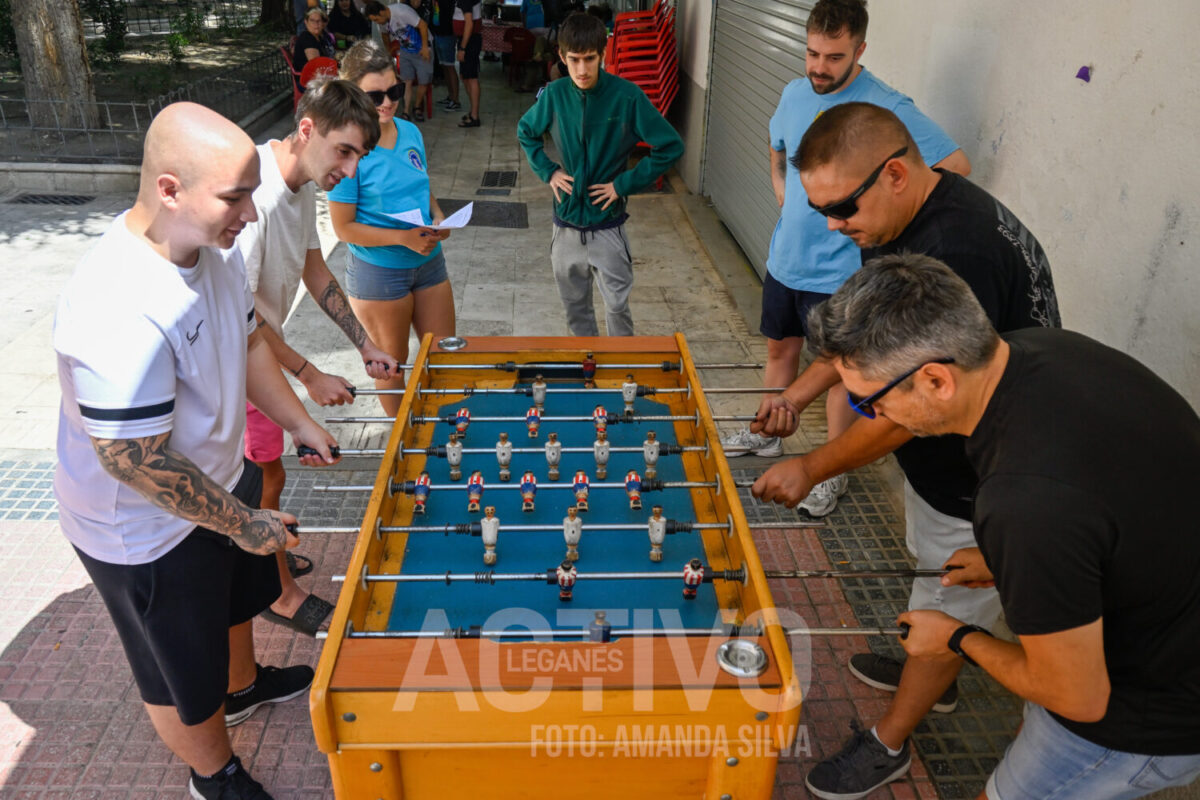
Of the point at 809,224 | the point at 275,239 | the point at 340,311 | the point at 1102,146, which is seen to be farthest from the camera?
the point at 809,224

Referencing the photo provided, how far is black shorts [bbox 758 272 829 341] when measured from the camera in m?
4.13

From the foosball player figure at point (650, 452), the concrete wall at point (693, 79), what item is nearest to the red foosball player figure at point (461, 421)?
the foosball player figure at point (650, 452)

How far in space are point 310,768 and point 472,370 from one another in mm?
1573

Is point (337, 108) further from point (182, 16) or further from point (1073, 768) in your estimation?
point (182, 16)

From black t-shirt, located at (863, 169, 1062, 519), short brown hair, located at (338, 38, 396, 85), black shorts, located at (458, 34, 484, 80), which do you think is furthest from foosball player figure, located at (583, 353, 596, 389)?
black shorts, located at (458, 34, 484, 80)

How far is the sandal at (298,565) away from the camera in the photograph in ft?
12.4

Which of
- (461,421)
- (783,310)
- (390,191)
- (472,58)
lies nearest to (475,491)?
(461,421)

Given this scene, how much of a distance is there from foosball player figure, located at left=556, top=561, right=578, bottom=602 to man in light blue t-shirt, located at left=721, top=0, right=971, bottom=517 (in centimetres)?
136

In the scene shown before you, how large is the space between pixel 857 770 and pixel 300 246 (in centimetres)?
281

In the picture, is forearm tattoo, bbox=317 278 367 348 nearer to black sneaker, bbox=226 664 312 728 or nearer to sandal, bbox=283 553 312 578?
sandal, bbox=283 553 312 578

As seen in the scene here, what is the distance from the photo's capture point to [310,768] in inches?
116

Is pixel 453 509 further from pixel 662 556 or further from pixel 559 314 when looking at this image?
pixel 559 314

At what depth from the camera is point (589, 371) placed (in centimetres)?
338

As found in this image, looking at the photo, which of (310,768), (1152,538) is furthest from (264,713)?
(1152,538)
